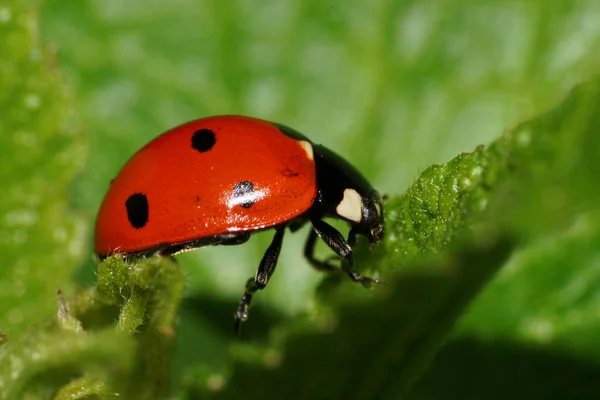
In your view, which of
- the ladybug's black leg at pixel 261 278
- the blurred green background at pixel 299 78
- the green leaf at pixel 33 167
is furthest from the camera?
the blurred green background at pixel 299 78

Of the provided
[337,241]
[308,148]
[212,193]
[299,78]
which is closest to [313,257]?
[337,241]

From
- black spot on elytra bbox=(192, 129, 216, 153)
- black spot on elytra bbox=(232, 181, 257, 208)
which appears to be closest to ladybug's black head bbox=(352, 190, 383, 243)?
A: black spot on elytra bbox=(232, 181, 257, 208)

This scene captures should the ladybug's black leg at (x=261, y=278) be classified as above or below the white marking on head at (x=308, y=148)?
below

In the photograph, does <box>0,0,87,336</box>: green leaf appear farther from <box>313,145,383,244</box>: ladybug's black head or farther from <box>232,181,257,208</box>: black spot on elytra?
<box>313,145,383,244</box>: ladybug's black head

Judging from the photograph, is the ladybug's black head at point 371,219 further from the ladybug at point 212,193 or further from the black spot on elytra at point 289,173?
the black spot on elytra at point 289,173

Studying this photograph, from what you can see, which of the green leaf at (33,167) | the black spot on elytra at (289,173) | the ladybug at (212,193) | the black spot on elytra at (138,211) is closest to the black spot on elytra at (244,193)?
the ladybug at (212,193)

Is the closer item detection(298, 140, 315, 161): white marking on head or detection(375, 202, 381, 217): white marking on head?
detection(375, 202, 381, 217): white marking on head

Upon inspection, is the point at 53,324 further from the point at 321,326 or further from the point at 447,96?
the point at 447,96

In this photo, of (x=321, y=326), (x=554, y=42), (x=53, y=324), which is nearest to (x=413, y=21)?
(x=554, y=42)

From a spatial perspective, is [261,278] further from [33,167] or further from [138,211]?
[33,167]
